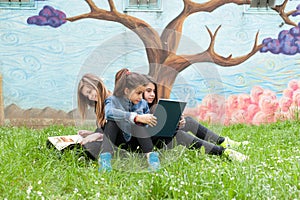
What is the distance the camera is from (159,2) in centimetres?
564

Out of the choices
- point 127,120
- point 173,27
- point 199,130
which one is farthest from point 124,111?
point 173,27

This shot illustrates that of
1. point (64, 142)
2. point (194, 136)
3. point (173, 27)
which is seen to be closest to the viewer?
point (64, 142)

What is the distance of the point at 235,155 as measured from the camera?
308cm

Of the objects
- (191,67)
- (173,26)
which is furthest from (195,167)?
(173,26)

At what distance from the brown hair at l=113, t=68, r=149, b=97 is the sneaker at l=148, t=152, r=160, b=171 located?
49 cm

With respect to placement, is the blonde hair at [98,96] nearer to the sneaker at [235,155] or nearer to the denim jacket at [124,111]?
the denim jacket at [124,111]

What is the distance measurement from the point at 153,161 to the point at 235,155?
658 millimetres

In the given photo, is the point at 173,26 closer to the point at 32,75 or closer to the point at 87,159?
the point at 32,75

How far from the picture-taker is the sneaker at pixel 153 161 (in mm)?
2776

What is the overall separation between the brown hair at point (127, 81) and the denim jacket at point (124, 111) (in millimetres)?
70

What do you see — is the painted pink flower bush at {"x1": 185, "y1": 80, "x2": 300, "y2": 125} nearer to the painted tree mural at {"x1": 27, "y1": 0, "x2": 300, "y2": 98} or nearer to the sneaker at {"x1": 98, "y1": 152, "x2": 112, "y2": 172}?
the painted tree mural at {"x1": 27, "y1": 0, "x2": 300, "y2": 98}

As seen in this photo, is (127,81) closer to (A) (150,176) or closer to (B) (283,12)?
(A) (150,176)

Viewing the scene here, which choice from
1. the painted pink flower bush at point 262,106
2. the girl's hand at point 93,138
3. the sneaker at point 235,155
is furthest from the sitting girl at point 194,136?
the painted pink flower bush at point 262,106

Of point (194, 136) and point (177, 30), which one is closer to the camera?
point (194, 136)
